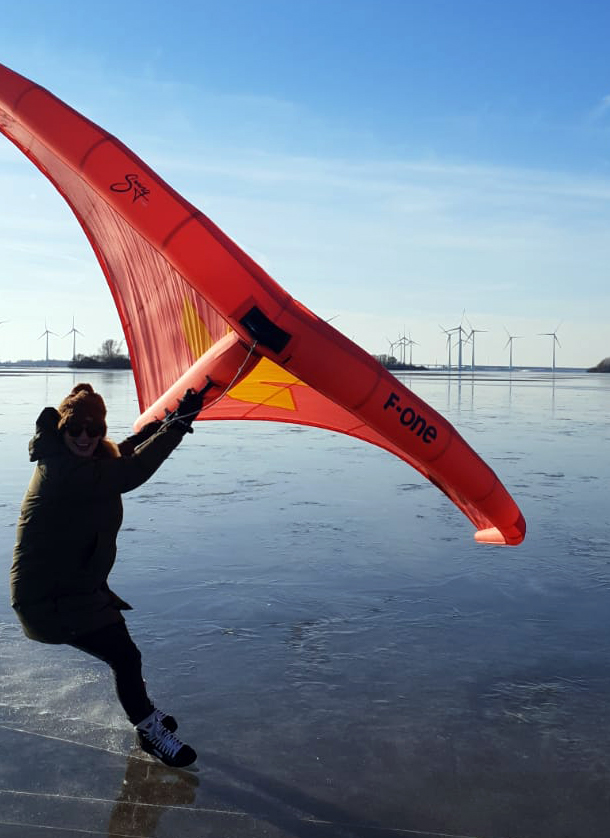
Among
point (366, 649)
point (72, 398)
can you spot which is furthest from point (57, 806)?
point (366, 649)

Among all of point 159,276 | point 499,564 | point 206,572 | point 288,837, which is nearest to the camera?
point 288,837

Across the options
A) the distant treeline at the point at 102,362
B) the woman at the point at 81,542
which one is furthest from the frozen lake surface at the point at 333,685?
the distant treeline at the point at 102,362

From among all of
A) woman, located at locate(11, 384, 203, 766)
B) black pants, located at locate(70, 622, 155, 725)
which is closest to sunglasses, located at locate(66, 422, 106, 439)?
woman, located at locate(11, 384, 203, 766)

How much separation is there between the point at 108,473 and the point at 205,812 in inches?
54.8

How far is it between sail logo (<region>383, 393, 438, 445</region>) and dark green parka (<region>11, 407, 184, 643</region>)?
131 centimetres

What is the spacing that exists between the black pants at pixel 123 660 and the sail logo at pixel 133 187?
6.65ft

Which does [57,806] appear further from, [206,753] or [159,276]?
[159,276]

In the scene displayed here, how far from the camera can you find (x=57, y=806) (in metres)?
3.13

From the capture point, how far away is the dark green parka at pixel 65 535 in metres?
3.28

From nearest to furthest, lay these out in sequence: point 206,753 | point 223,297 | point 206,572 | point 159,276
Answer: point 206,753 < point 223,297 < point 159,276 < point 206,572

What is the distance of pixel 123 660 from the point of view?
3.47 m

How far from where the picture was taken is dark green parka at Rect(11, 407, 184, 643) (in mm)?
3281

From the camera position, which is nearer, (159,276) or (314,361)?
(314,361)

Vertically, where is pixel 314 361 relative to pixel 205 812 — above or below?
above
